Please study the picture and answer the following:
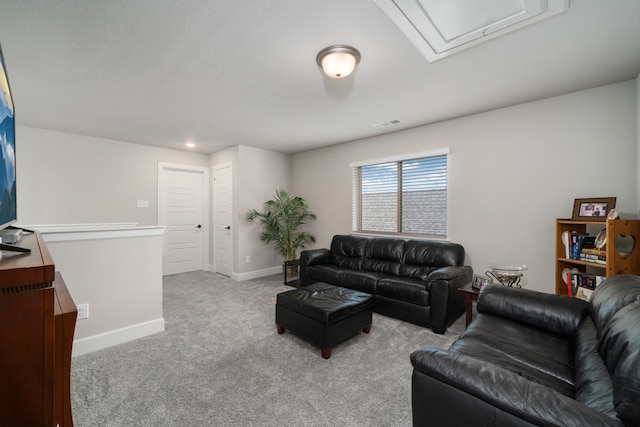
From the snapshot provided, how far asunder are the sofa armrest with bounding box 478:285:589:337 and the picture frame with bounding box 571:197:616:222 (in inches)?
42.9

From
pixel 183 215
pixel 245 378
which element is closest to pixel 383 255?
pixel 245 378

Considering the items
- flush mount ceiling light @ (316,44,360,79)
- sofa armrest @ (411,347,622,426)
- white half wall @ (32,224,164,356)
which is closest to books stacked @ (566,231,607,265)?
sofa armrest @ (411,347,622,426)

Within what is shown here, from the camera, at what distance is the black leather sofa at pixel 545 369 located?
2.77 feet

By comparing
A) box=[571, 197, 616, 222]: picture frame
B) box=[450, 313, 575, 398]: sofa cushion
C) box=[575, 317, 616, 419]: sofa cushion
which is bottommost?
box=[450, 313, 575, 398]: sofa cushion

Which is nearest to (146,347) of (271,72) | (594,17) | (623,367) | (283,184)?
(271,72)

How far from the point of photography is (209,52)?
200cm

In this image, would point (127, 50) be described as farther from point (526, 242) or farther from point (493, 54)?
point (526, 242)

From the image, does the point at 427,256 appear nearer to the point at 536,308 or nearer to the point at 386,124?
the point at 536,308

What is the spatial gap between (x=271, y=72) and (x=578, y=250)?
318 centimetres

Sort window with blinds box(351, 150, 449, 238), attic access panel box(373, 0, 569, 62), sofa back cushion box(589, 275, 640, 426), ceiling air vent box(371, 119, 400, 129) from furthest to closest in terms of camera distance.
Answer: window with blinds box(351, 150, 449, 238) < ceiling air vent box(371, 119, 400, 129) < attic access panel box(373, 0, 569, 62) < sofa back cushion box(589, 275, 640, 426)

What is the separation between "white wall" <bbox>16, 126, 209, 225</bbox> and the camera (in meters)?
3.71

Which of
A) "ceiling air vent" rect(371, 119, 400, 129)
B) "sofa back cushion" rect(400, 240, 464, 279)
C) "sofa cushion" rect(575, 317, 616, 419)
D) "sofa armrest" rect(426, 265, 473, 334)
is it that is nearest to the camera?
"sofa cushion" rect(575, 317, 616, 419)

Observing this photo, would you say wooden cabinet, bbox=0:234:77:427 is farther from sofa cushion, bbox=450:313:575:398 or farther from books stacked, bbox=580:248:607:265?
books stacked, bbox=580:248:607:265

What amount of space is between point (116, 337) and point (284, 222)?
3.04 metres
